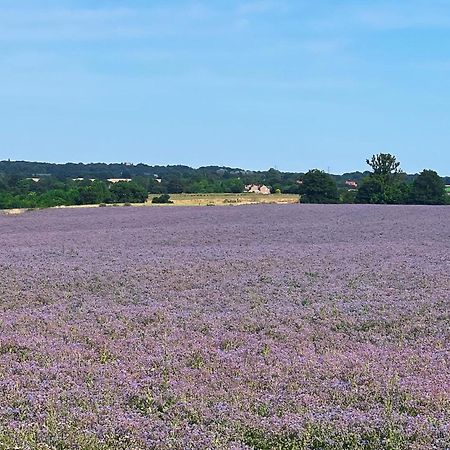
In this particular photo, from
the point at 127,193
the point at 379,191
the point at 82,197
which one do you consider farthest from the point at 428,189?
the point at 82,197

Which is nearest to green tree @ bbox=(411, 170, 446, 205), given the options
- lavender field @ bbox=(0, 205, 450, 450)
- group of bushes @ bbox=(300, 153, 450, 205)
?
group of bushes @ bbox=(300, 153, 450, 205)

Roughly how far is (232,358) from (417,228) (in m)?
15.5

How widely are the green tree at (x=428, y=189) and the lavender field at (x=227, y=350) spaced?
3554 cm

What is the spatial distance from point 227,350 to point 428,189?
4470 centimetres

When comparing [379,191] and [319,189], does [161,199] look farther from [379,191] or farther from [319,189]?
[379,191]

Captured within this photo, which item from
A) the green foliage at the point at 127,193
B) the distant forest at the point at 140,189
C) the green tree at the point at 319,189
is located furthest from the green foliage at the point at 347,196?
the green foliage at the point at 127,193

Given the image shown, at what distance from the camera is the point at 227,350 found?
7.07 m

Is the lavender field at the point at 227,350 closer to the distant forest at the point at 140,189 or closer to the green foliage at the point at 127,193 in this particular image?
the distant forest at the point at 140,189

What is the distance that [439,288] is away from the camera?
9.80 meters

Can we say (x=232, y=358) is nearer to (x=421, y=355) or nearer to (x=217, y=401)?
(x=217, y=401)

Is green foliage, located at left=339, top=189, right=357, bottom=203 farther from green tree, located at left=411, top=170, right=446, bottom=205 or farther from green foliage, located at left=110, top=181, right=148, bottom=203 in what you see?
green foliage, located at left=110, top=181, right=148, bottom=203

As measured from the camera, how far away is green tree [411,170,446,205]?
159 ft

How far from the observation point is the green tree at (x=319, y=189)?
1980 inches

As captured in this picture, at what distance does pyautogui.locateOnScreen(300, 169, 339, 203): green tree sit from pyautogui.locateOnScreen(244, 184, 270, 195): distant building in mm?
7794
